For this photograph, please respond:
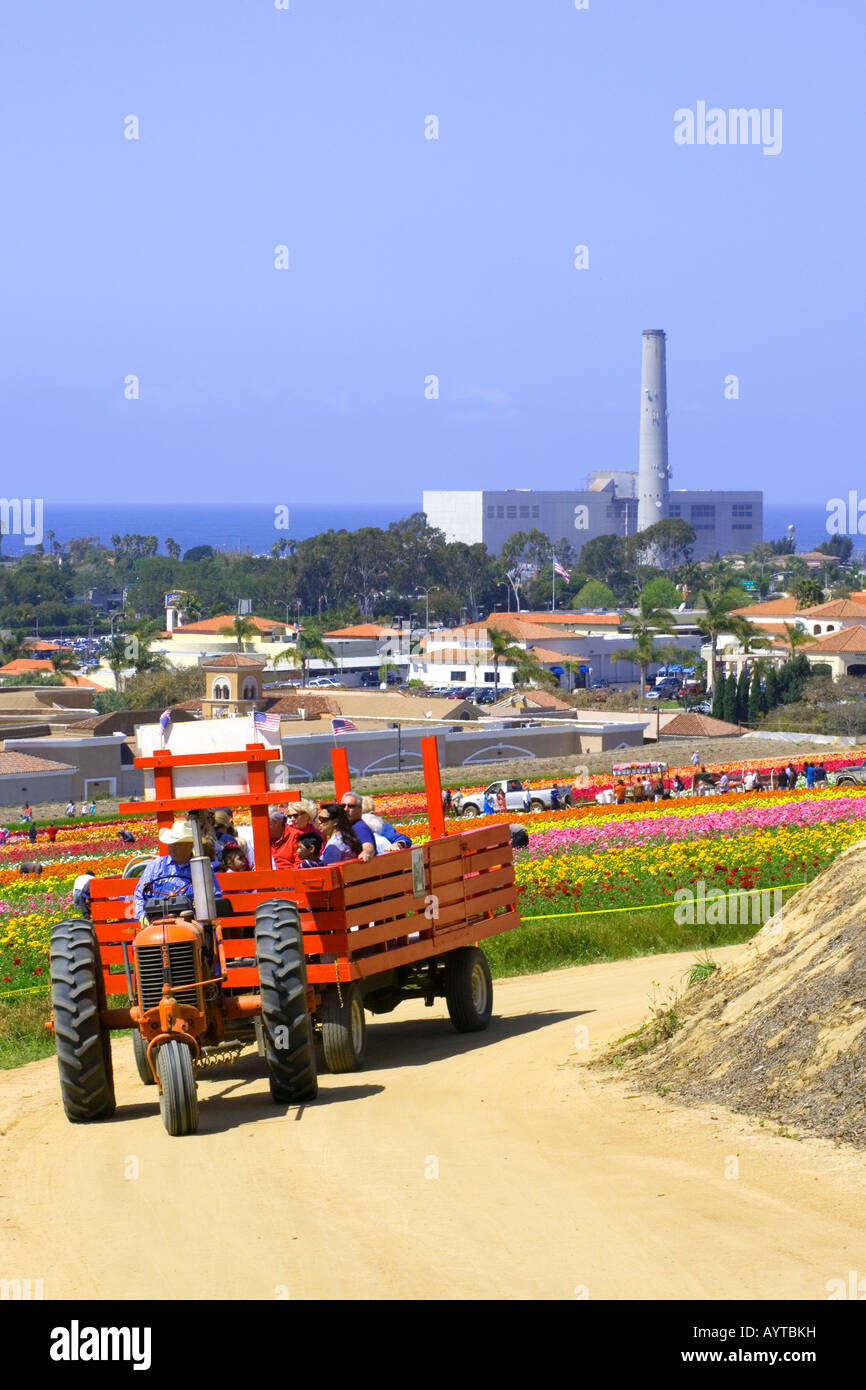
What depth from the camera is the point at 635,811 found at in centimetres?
3434

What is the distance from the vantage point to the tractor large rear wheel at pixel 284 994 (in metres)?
11.1

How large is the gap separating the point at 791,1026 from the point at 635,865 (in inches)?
464

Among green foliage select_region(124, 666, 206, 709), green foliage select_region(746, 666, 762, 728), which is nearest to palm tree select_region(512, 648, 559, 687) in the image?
green foliage select_region(124, 666, 206, 709)

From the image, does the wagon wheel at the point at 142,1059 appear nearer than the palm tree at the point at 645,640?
Yes

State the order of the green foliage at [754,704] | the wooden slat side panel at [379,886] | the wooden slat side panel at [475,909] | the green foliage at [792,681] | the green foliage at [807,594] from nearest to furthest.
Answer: the wooden slat side panel at [379,886], the wooden slat side panel at [475,909], the green foliage at [754,704], the green foliage at [792,681], the green foliage at [807,594]

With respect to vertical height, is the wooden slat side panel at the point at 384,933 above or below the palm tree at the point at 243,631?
above

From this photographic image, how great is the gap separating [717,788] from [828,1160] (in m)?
37.6

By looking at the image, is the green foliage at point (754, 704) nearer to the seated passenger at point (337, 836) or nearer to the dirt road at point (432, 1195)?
the seated passenger at point (337, 836)

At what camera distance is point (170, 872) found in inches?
455

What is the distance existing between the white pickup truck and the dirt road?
31.8 m

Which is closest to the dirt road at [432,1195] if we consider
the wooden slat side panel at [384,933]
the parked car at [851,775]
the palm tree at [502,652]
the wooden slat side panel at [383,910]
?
the wooden slat side panel at [384,933]

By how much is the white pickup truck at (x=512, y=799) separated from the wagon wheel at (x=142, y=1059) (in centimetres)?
3106
